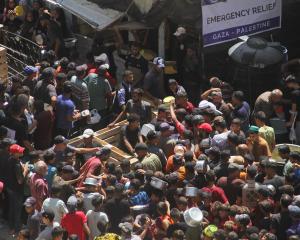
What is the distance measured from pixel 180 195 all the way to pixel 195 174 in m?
0.63

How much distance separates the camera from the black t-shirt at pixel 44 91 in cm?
1259

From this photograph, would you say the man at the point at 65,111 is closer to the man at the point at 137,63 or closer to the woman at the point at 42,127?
the woman at the point at 42,127

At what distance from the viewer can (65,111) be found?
12391 millimetres

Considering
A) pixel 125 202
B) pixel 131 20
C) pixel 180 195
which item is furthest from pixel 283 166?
pixel 131 20

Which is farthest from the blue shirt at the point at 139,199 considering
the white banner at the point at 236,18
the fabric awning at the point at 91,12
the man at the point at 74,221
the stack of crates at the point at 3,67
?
the fabric awning at the point at 91,12

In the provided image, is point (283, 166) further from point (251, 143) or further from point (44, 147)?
point (44, 147)

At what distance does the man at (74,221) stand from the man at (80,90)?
3468 mm

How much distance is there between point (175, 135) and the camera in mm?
11781

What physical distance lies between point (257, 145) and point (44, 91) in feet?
12.5

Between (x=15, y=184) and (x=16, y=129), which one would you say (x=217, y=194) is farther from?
(x=16, y=129)

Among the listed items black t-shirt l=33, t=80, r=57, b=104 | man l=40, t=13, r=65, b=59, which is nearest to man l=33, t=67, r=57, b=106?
black t-shirt l=33, t=80, r=57, b=104

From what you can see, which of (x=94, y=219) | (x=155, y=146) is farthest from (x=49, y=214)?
(x=155, y=146)

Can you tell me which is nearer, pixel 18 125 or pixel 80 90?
pixel 18 125

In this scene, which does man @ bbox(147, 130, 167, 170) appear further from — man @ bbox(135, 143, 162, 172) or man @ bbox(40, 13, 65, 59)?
man @ bbox(40, 13, 65, 59)
